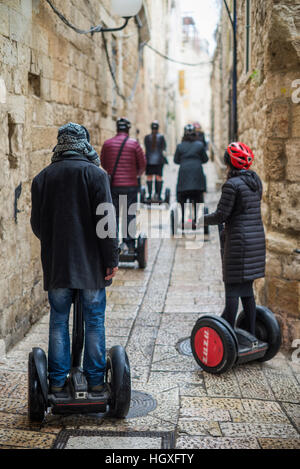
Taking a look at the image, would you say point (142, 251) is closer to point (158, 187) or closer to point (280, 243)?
point (280, 243)

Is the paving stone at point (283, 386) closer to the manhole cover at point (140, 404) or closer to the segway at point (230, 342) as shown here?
the segway at point (230, 342)

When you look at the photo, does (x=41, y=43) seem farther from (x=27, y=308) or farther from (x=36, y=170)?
(x=27, y=308)

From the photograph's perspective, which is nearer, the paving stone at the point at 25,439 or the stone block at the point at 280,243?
the paving stone at the point at 25,439

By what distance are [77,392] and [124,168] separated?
168 inches

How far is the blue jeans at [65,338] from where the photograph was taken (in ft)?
11.2

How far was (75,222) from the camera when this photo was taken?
3.32m

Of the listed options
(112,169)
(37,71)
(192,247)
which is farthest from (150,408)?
(192,247)

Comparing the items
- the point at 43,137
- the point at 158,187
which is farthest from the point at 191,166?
the point at 43,137

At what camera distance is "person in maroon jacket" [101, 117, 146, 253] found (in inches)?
285

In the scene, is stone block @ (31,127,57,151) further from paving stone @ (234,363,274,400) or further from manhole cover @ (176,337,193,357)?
paving stone @ (234,363,274,400)

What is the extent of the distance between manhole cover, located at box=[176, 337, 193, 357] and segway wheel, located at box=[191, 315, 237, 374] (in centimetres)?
35

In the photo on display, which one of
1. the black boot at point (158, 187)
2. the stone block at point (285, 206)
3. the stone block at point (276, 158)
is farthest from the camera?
the black boot at point (158, 187)

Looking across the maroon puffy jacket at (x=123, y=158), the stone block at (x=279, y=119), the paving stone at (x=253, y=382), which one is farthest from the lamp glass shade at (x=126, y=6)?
the paving stone at (x=253, y=382)

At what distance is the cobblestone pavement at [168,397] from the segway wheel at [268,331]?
5.7 inches
